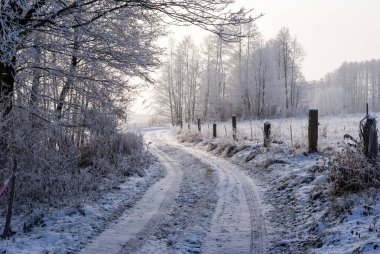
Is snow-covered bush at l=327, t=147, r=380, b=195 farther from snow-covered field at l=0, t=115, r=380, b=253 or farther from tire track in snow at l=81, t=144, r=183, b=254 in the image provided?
tire track in snow at l=81, t=144, r=183, b=254

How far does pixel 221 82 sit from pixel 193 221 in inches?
1671

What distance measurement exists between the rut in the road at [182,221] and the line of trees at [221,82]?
111ft

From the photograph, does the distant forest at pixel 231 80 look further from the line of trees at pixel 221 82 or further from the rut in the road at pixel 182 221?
the rut in the road at pixel 182 221

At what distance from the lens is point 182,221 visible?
6.71 meters

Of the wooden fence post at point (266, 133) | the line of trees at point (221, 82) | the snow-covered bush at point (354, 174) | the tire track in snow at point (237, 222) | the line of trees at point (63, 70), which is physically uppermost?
the line of trees at point (221, 82)

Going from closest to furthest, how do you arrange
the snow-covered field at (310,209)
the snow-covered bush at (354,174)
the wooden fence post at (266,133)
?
the snow-covered field at (310,209), the snow-covered bush at (354,174), the wooden fence post at (266,133)

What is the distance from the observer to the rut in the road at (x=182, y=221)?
5500 mm

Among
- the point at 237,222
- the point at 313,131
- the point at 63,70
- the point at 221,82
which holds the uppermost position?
the point at 221,82

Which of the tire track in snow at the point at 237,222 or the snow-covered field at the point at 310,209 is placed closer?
the snow-covered field at the point at 310,209

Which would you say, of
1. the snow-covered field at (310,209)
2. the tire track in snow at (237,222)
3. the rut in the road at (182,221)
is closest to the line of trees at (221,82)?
the snow-covered field at (310,209)

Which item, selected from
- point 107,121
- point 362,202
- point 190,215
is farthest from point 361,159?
point 107,121

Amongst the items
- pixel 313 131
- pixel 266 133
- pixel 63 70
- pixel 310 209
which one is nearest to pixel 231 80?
pixel 266 133

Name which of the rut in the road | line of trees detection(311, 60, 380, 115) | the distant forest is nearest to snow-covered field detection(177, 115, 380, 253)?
the rut in the road

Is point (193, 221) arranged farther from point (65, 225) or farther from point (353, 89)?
point (353, 89)
